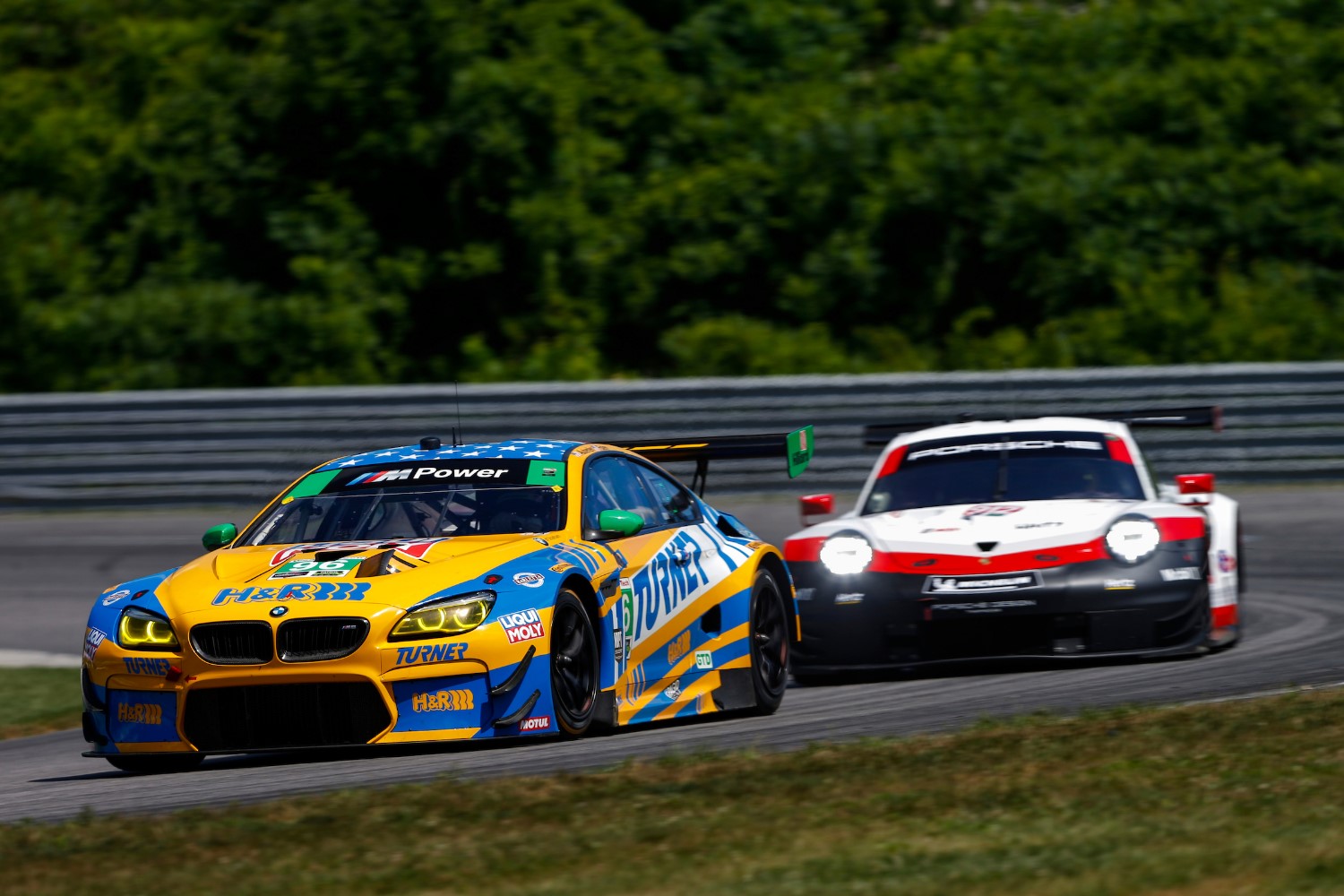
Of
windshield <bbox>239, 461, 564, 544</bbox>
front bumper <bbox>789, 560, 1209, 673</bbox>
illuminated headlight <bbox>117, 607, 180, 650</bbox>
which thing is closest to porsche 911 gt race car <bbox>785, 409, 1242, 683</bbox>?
front bumper <bbox>789, 560, 1209, 673</bbox>

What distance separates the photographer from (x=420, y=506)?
832cm

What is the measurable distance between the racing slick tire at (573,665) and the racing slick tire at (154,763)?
1.30 m

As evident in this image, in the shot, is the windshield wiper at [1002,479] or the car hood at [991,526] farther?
the windshield wiper at [1002,479]

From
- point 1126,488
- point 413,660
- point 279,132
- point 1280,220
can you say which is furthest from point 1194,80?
point 413,660

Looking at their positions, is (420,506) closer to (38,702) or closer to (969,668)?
(969,668)

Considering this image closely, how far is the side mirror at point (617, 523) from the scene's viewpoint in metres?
8.08

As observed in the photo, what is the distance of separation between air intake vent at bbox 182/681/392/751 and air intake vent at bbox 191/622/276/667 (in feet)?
0.33

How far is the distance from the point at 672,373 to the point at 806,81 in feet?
15.2

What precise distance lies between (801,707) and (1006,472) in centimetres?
227

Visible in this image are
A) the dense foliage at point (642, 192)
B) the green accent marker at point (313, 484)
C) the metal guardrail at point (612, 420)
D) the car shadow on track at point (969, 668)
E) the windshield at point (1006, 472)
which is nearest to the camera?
the green accent marker at point (313, 484)

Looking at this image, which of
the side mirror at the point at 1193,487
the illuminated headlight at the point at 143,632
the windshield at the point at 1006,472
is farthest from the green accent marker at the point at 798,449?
the illuminated headlight at the point at 143,632

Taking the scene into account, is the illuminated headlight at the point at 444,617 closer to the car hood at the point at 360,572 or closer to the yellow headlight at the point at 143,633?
the car hood at the point at 360,572

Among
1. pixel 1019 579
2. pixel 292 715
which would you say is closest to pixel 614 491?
pixel 292 715

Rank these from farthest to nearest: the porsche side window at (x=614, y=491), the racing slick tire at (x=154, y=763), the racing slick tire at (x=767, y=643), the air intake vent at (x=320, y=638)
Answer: the racing slick tire at (x=767, y=643) → the porsche side window at (x=614, y=491) → the racing slick tire at (x=154, y=763) → the air intake vent at (x=320, y=638)
